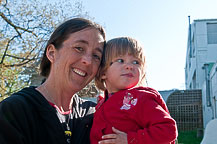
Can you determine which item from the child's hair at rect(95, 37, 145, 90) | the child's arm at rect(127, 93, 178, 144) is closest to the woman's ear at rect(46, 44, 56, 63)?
the child's hair at rect(95, 37, 145, 90)

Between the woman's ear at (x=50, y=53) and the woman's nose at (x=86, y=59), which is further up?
the woman's ear at (x=50, y=53)

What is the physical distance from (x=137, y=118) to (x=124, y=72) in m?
0.45

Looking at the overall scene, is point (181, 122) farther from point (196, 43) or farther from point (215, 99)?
point (196, 43)

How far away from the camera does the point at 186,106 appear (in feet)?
59.0

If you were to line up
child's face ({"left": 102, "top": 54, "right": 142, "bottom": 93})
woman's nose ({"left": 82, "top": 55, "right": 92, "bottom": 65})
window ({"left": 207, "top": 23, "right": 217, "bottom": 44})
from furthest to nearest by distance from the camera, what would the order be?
window ({"left": 207, "top": 23, "right": 217, "bottom": 44})
child's face ({"left": 102, "top": 54, "right": 142, "bottom": 93})
woman's nose ({"left": 82, "top": 55, "right": 92, "bottom": 65})

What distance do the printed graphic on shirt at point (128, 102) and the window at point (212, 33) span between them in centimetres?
2378

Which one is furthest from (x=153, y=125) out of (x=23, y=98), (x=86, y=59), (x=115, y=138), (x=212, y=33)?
(x=212, y=33)

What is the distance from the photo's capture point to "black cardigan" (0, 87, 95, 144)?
1718 millimetres

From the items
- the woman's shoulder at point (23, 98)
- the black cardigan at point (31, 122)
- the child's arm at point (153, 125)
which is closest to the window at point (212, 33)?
the child's arm at point (153, 125)

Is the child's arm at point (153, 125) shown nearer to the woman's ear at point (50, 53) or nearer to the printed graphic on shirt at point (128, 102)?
the printed graphic on shirt at point (128, 102)

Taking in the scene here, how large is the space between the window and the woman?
2361cm

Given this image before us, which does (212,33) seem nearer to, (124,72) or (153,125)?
(124,72)

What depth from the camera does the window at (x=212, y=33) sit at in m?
24.2

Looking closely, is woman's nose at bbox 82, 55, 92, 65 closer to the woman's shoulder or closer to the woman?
the woman
